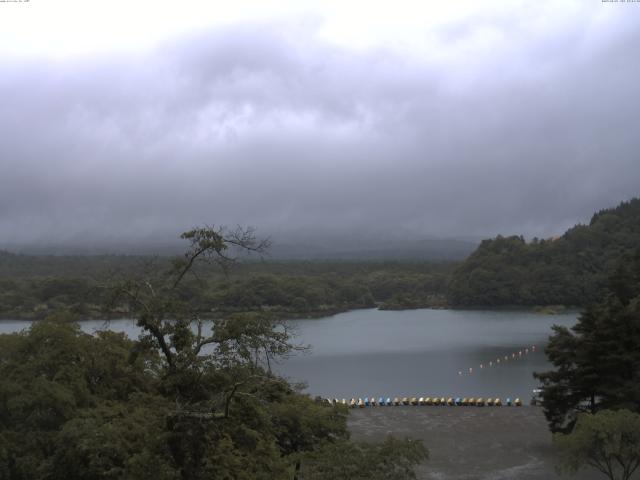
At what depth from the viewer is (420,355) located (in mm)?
54406

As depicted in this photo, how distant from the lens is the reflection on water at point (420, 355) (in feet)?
135

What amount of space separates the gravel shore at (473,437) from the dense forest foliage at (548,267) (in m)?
67.0

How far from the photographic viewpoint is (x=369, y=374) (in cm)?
4625

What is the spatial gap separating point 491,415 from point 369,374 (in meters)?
19.2

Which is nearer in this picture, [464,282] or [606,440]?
[606,440]

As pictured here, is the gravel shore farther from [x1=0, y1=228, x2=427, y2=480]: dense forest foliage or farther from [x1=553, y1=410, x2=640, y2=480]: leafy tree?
[x1=0, y1=228, x2=427, y2=480]: dense forest foliage

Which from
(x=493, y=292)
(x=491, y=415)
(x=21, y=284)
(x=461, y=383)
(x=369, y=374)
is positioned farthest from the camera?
(x=493, y=292)

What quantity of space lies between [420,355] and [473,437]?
100ft

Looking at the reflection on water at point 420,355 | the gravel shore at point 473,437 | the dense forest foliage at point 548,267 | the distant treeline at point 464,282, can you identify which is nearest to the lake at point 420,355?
the reflection on water at point 420,355

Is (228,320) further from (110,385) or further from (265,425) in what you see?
(110,385)

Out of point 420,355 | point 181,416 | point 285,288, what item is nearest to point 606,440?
point 181,416

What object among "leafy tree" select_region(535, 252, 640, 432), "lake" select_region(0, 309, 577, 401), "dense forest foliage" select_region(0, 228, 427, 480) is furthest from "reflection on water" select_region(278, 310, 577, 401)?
"dense forest foliage" select_region(0, 228, 427, 480)

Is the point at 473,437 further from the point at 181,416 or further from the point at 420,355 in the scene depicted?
the point at 420,355

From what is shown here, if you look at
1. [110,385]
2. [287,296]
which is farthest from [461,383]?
[287,296]
